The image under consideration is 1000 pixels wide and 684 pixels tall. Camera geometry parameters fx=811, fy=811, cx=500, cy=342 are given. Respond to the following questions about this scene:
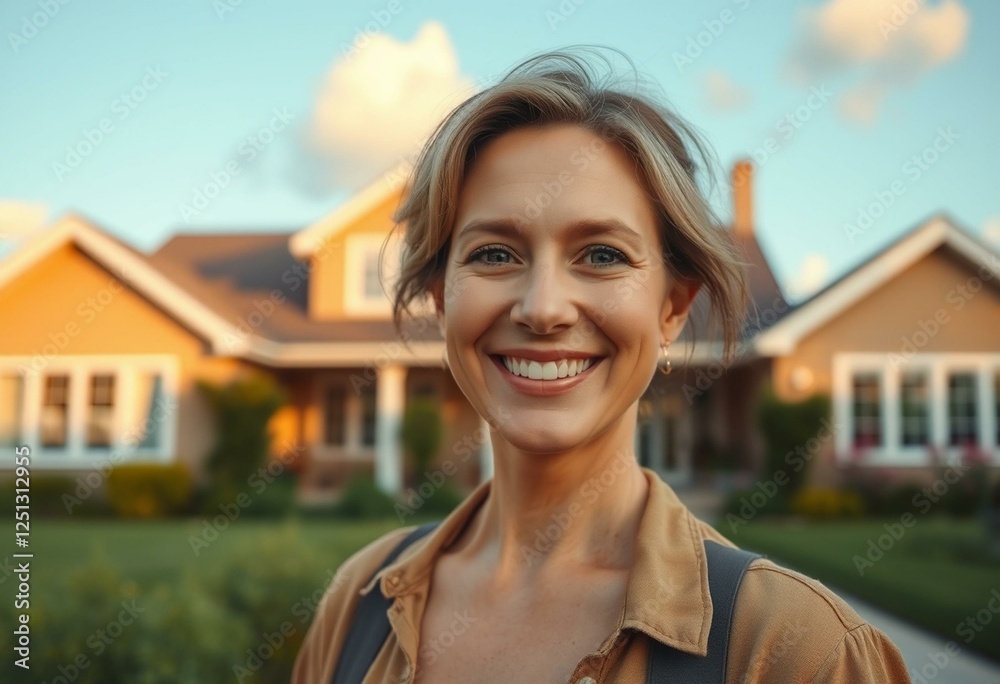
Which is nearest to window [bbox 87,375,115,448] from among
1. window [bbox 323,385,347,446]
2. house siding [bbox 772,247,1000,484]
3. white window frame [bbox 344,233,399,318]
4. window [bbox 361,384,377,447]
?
window [bbox 323,385,347,446]

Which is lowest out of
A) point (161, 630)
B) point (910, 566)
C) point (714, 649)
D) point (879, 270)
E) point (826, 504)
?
point (910, 566)

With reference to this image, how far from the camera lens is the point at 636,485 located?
5.98 feet

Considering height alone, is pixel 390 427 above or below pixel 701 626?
below

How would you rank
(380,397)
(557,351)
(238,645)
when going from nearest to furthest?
(557,351) < (238,645) < (380,397)

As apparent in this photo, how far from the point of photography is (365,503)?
1468 cm

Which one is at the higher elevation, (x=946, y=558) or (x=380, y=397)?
(x=380, y=397)

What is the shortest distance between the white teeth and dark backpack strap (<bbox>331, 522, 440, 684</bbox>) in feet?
2.28


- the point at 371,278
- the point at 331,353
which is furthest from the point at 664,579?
the point at 371,278

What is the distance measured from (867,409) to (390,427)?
937 centimetres

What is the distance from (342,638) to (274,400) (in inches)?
547

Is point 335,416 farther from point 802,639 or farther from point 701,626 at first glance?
point 802,639

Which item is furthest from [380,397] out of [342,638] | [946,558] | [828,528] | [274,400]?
[342,638]

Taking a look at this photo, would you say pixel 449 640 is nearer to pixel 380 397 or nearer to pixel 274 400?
pixel 274 400

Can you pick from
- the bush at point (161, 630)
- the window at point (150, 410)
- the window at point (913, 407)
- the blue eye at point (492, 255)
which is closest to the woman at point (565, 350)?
the blue eye at point (492, 255)
